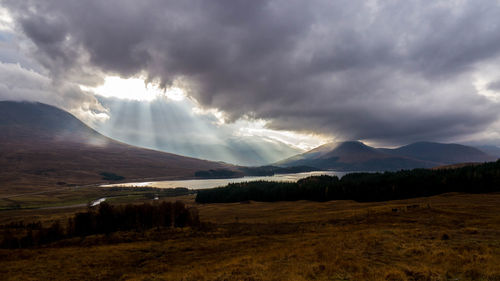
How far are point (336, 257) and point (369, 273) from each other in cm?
555

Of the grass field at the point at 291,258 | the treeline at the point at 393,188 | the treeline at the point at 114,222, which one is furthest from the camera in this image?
the treeline at the point at 393,188

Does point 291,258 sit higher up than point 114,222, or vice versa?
point 291,258

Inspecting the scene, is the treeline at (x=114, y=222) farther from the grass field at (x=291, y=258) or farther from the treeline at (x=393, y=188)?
the treeline at (x=393, y=188)

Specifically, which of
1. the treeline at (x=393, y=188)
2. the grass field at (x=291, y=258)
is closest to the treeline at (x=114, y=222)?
the grass field at (x=291, y=258)

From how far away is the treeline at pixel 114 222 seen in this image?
59.4 meters

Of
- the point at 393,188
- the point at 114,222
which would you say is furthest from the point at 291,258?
the point at 393,188

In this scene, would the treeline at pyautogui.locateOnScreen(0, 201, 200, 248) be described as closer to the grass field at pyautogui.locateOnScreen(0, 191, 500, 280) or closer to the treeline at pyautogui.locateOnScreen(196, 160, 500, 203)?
the grass field at pyautogui.locateOnScreen(0, 191, 500, 280)

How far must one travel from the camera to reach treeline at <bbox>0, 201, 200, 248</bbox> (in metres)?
59.4

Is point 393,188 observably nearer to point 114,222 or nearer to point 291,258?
point 291,258

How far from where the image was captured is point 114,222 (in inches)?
2667

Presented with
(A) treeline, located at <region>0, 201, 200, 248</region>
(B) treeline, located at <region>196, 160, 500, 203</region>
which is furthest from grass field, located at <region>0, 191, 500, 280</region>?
(B) treeline, located at <region>196, 160, 500, 203</region>

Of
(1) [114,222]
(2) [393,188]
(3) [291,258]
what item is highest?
(3) [291,258]

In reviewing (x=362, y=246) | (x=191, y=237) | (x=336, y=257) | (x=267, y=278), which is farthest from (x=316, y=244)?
(x=191, y=237)

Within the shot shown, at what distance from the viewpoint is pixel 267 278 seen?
68.0 feet
